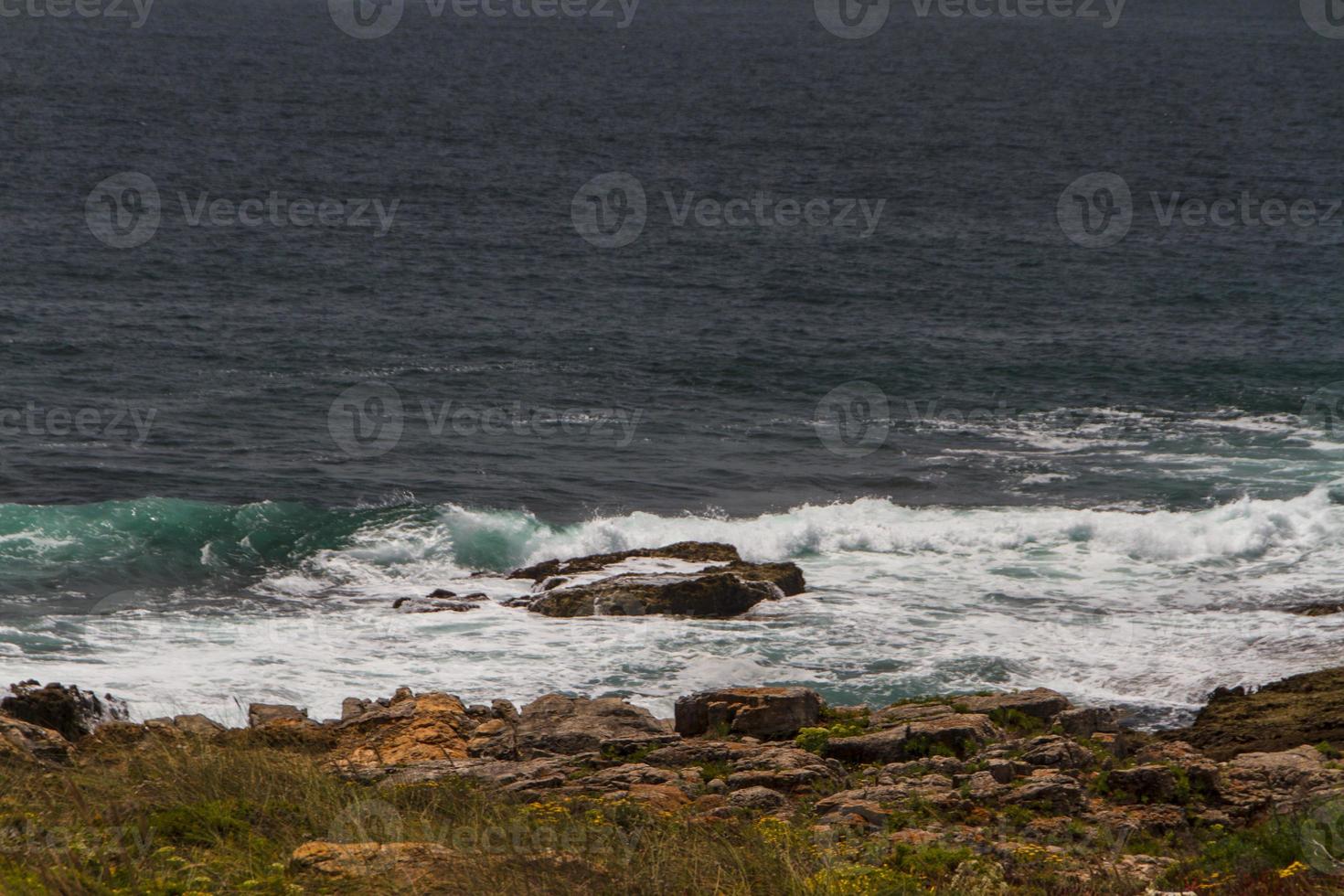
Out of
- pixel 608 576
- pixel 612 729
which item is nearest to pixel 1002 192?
pixel 608 576

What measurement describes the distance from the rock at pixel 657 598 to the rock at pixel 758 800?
454 inches

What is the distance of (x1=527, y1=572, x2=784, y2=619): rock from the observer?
90.6 ft

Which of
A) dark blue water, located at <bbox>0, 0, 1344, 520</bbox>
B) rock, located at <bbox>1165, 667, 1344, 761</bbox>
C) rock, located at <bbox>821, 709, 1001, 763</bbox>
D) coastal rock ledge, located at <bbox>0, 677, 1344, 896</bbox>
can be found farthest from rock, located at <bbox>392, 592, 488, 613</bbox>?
rock, located at <bbox>1165, 667, 1344, 761</bbox>

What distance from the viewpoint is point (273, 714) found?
69.1ft

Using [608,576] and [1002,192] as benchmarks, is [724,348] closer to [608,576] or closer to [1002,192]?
[608,576]

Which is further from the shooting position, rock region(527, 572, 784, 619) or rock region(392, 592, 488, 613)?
rock region(392, 592, 488, 613)

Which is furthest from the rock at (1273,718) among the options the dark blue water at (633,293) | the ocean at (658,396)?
the dark blue water at (633,293)

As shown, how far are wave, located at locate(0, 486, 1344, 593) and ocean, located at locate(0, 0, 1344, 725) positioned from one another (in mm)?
119

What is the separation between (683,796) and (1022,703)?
654cm

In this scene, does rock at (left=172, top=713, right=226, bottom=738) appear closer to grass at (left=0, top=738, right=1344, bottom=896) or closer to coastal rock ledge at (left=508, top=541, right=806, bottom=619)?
grass at (left=0, top=738, right=1344, bottom=896)

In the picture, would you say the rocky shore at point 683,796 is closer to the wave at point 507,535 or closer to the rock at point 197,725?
the rock at point 197,725

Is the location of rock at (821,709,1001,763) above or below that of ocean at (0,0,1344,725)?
below

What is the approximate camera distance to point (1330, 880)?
38.2 ft

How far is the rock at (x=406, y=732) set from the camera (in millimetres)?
18500
